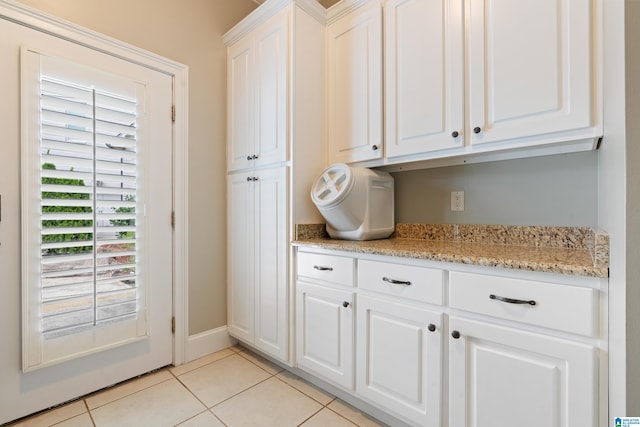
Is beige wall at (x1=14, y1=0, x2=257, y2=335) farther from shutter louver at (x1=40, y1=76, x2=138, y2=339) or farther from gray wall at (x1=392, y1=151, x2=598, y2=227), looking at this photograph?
gray wall at (x1=392, y1=151, x2=598, y2=227)

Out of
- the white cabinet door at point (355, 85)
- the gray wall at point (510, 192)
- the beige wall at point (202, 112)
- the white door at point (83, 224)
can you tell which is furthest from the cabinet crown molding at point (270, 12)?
the gray wall at point (510, 192)

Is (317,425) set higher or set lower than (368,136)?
lower

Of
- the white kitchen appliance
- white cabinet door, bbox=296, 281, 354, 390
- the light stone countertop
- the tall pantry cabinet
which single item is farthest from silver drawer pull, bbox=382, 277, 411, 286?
the tall pantry cabinet

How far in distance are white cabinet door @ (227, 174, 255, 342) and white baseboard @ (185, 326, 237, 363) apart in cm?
9

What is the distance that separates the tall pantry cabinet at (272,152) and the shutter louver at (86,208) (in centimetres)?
68

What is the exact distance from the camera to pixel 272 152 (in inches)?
74.5

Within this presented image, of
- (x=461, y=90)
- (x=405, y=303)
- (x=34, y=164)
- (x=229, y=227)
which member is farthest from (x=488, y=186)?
(x=34, y=164)

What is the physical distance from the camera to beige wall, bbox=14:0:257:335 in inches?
75.8

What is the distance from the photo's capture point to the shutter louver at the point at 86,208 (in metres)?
1.50

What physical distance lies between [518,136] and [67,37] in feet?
7.71

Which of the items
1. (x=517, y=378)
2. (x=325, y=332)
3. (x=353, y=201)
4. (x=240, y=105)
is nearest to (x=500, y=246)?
(x=517, y=378)

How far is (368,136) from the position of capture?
177cm

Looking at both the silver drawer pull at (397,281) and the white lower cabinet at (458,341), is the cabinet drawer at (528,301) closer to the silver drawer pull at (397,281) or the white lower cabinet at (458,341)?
the white lower cabinet at (458,341)

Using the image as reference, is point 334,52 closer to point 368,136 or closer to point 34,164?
point 368,136
